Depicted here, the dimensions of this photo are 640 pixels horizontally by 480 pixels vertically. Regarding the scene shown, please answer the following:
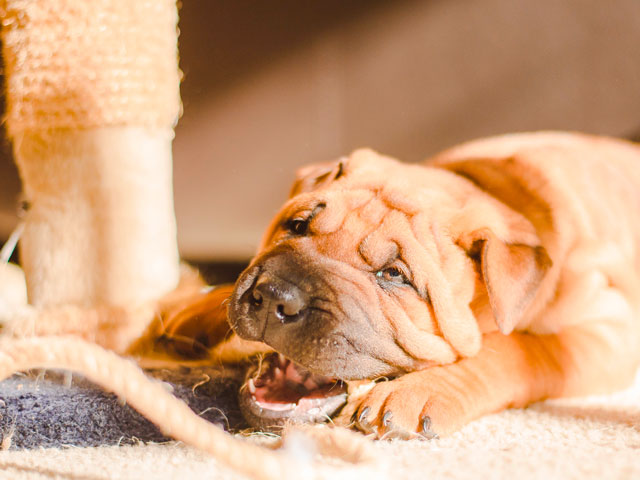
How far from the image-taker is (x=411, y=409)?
1332mm

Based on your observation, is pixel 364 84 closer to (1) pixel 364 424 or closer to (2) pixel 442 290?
(2) pixel 442 290

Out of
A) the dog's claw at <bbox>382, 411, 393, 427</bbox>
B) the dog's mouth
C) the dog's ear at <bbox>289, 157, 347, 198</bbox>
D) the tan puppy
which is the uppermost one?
the dog's ear at <bbox>289, 157, 347, 198</bbox>

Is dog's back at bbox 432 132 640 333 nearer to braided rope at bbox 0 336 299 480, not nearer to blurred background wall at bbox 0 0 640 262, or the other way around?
braided rope at bbox 0 336 299 480

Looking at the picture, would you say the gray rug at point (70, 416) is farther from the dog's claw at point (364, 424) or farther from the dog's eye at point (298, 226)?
the dog's eye at point (298, 226)

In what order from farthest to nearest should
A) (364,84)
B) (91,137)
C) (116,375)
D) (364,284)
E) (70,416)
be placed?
(364,84) → (91,137) → (364,284) → (70,416) → (116,375)

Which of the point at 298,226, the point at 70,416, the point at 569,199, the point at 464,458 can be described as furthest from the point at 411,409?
the point at 569,199

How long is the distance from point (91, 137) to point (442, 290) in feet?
3.47

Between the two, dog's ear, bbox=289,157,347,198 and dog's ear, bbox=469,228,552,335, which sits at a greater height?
dog's ear, bbox=289,157,347,198

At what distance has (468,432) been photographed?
136 centimetres

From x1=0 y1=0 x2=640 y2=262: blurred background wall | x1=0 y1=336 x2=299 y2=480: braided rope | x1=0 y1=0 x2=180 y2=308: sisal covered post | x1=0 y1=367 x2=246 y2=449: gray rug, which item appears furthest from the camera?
x1=0 y1=0 x2=640 y2=262: blurred background wall

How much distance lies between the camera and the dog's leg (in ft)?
4.36

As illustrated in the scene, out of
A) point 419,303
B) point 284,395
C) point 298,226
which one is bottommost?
point 284,395

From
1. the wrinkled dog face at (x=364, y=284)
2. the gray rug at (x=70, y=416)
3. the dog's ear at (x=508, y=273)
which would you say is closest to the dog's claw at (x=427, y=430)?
the wrinkled dog face at (x=364, y=284)

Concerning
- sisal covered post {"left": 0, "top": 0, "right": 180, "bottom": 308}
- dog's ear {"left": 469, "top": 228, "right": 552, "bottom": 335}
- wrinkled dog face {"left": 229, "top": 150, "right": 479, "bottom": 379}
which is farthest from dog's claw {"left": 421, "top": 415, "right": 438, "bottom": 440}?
sisal covered post {"left": 0, "top": 0, "right": 180, "bottom": 308}
